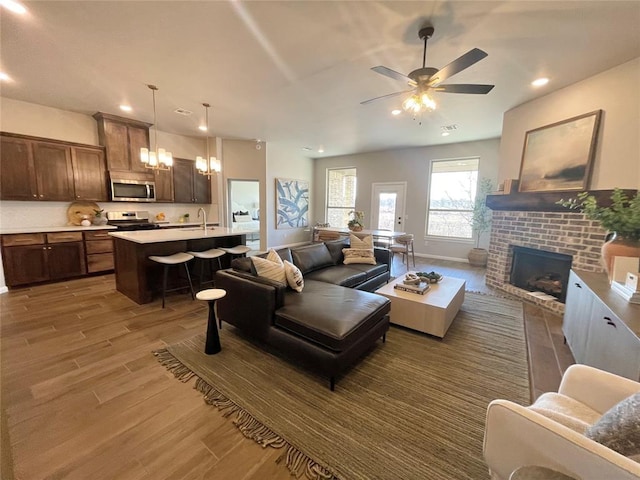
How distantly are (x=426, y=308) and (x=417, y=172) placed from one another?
5.10 meters

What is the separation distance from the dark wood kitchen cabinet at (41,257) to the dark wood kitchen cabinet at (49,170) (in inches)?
27.3

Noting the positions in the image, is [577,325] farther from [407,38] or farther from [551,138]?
[407,38]

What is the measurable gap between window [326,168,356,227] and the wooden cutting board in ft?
20.1

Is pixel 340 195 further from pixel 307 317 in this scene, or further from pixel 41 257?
pixel 41 257

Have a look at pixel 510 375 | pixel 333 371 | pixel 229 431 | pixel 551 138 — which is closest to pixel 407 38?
pixel 551 138

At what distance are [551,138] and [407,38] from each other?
9.01ft

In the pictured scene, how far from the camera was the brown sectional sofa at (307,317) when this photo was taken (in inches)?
78.5

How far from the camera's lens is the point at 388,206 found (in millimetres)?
7566

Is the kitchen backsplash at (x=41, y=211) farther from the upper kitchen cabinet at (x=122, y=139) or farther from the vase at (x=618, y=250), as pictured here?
the vase at (x=618, y=250)

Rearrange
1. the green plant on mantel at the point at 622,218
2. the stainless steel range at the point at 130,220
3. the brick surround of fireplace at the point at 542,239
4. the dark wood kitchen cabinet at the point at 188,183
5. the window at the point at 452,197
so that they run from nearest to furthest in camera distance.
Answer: the green plant on mantel at the point at 622,218 < the brick surround of fireplace at the point at 542,239 < the stainless steel range at the point at 130,220 < the dark wood kitchen cabinet at the point at 188,183 < the window at the point at 452,197

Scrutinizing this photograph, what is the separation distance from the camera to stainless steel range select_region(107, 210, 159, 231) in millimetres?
5059

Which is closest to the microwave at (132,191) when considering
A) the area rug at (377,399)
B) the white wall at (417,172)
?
the area rug at (377,399)

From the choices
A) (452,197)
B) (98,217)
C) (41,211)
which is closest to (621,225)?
(452,197)

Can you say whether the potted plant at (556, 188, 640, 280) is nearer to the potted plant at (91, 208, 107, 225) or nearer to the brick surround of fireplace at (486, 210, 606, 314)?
the brick surround of fireplace at (486, 210, 606, 314)
